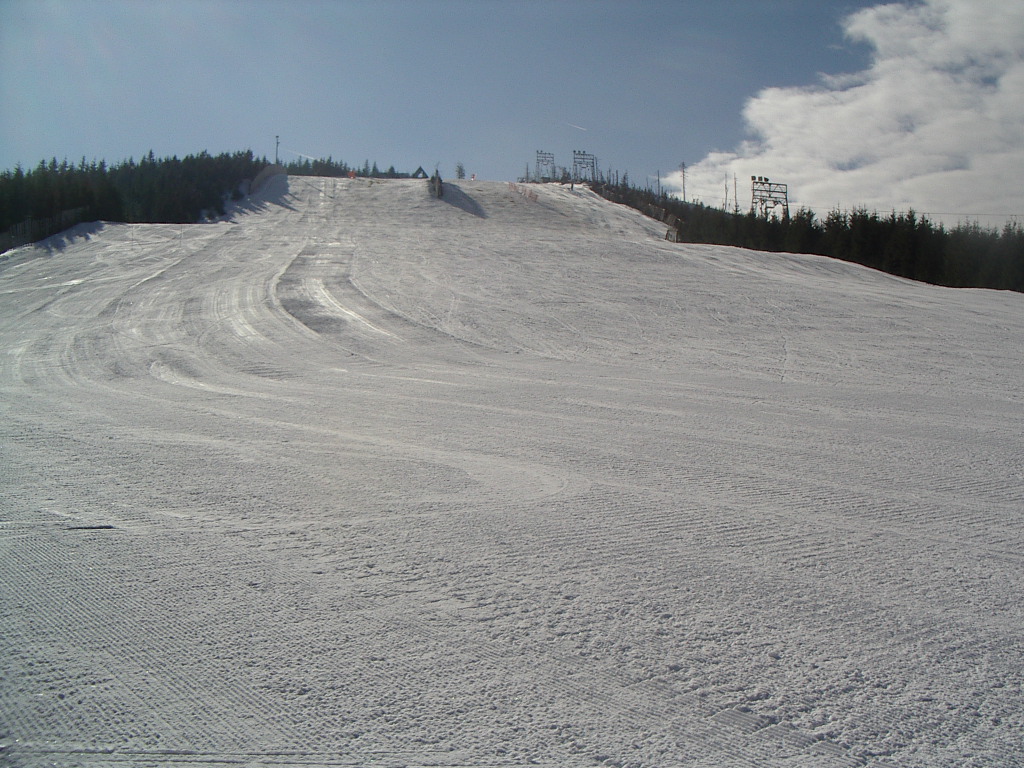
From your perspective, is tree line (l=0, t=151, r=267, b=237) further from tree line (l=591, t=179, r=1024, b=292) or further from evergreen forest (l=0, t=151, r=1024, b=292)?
tree line (l=591, t=179, r=1024, b=292)

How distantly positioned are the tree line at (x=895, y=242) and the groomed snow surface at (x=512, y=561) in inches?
1174

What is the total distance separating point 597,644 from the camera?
3.03m

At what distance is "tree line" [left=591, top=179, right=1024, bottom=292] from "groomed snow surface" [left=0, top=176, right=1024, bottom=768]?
97.9ft

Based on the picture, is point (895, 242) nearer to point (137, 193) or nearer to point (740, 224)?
point (740, 224)

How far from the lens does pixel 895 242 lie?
4097 cm

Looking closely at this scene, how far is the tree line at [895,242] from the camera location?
129 feet

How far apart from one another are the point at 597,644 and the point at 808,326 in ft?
42.6

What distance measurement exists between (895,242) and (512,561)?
4418cm

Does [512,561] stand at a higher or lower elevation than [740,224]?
lower

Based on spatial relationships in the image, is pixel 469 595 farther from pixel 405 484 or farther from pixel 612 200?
pixel 612 200

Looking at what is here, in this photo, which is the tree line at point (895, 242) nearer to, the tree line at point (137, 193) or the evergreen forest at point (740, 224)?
the evergreen forest at point (740, 224)

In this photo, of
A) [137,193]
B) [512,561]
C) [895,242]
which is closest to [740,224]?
[895,242]

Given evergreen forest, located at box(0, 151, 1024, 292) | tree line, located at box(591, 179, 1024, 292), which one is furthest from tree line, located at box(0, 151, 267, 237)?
tree line, located at box(591, 179, 1024, 292)

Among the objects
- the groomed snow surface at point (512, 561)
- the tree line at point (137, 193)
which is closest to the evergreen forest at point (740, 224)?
the tree line at point (137, 193)
